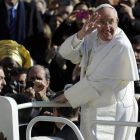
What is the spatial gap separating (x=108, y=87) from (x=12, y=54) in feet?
9.92

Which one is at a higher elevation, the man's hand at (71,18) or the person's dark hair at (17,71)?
the man's hand at (71,18)

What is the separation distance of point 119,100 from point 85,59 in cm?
57

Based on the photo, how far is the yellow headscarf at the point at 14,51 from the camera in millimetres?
7020

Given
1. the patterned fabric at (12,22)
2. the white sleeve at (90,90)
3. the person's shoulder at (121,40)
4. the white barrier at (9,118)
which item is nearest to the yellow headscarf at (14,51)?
the patterned fabric at (12,22)

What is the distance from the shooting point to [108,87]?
436 centimetres

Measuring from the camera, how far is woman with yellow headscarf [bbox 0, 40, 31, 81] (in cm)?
690

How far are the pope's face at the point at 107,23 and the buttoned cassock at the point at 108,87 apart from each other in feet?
0.24

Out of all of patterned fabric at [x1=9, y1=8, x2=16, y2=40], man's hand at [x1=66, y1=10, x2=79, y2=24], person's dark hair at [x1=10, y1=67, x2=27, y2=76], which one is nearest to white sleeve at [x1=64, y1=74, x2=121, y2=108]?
person's dark hair at [x1=10, y1=67, x2=27, y2=76]

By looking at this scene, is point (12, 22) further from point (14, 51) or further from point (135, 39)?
point (135, 39)

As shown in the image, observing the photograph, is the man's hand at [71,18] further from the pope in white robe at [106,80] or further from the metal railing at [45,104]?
the metal railing at [45,104]

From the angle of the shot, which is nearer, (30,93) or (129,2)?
(30,93)

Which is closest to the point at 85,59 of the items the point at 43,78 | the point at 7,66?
the point at 43,78

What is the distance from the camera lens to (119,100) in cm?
439

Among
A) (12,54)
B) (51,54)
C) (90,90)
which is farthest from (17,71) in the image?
(90,90)
